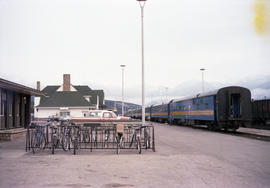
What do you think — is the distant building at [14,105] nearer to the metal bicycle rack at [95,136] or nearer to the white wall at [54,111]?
the metal bicycle rack at [95,136]

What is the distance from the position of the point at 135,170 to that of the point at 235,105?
18.8m

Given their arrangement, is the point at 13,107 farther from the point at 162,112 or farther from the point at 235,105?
the point at 162,112

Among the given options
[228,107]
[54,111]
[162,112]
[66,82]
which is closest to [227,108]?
[228,107]

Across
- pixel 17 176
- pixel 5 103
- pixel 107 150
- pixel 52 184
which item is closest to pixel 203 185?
pixel 52 184

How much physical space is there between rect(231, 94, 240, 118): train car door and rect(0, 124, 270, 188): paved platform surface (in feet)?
44.7

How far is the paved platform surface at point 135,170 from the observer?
280 inches

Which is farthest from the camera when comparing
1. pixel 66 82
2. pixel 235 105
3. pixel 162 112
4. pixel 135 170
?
pixel 66 82

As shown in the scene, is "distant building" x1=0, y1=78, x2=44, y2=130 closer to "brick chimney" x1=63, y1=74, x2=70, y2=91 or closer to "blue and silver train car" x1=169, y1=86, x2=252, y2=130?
"blue and silver train car" x1=169, y1=86, x2=252, y2=130

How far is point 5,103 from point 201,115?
55.8ft

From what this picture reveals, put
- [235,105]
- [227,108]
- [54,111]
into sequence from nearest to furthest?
[227,108] → [235,105] → [54,111]

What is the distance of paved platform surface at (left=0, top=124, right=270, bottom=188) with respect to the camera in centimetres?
711

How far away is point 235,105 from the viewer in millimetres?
25562

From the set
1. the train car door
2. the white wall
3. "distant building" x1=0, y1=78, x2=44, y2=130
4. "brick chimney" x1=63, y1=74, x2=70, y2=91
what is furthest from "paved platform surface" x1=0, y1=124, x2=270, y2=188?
"brick chimney" x1=63, y1=74, x2=70, y2=91

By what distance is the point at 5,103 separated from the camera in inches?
794
